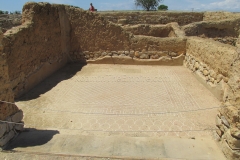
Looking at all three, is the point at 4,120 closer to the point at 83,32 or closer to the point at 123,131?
the point at 123,131

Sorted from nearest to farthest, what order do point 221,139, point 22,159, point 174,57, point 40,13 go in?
point 22,159 < point 221,139 < point 40,13 < point 174,57

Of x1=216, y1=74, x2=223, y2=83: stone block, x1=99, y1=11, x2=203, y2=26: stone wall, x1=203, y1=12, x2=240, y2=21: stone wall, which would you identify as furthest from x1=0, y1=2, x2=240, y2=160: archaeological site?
x1=99, y1=11, x2=203, y2=26: stone wall

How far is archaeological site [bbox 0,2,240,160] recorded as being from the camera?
3.90m

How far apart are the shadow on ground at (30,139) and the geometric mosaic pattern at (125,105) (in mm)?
1164

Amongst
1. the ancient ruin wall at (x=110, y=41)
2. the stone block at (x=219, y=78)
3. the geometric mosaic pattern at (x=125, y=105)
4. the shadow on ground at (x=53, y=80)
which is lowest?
the geometric mosaic pattern at (x=125, y=105)

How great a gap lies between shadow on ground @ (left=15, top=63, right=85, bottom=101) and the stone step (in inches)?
155

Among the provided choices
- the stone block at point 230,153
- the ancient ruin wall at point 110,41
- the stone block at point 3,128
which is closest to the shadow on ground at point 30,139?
the stone block at point 3,128

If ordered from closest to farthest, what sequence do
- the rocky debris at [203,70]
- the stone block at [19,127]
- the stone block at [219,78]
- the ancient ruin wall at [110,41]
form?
the stone block at [19,127]
the stone block at [219,78]
the rocky debris at [203,70]
the ancient ruin wall at [110,41]

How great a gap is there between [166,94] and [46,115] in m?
4.34

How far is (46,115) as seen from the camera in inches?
256

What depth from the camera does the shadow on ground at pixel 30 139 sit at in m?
4.02

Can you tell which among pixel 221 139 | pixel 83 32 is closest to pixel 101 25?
pixel 83 32

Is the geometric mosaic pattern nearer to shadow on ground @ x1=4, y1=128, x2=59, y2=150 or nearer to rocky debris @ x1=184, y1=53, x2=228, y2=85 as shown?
rocky debris @ x1=184, y1=53, x2=228, y2=85

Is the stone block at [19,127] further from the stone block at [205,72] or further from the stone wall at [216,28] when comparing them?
the stone wall at [216,28]
